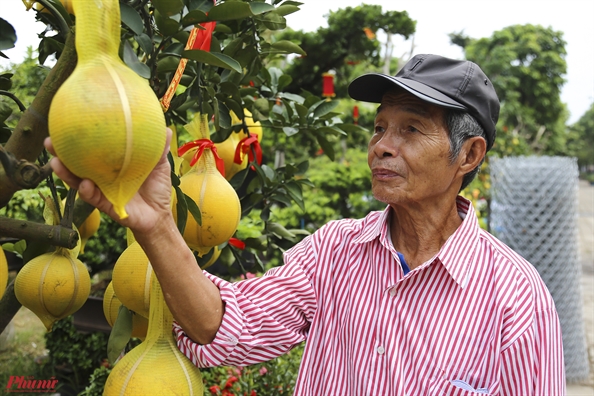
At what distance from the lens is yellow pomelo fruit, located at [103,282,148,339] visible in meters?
1.30

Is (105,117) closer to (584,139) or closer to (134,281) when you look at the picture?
(134,281)

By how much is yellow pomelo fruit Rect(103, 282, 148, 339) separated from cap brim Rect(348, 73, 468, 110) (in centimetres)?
76

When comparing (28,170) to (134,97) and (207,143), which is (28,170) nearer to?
(134,97)

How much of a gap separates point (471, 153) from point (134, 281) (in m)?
0.85

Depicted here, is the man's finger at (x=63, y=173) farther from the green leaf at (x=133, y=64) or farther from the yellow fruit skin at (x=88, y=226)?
the yellow fruit skin at (x=88, y=226)

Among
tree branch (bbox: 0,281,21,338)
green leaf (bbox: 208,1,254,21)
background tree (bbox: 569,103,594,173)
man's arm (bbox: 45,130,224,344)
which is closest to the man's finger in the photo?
man's arm (bbox: 45,130,224,344)

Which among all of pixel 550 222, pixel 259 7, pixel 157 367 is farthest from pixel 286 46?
pixel 550 222

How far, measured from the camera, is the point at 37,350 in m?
4.43

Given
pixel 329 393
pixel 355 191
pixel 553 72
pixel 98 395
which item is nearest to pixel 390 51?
pixel 355 191

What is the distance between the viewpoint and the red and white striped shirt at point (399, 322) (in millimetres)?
1193

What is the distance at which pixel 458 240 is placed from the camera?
4.33ft

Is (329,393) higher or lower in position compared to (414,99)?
lower

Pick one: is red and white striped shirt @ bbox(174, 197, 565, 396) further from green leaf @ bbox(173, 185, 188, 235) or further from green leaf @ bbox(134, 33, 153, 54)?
green leaf @ bbox(134, 33, 153, 54)

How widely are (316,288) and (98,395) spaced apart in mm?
1449
